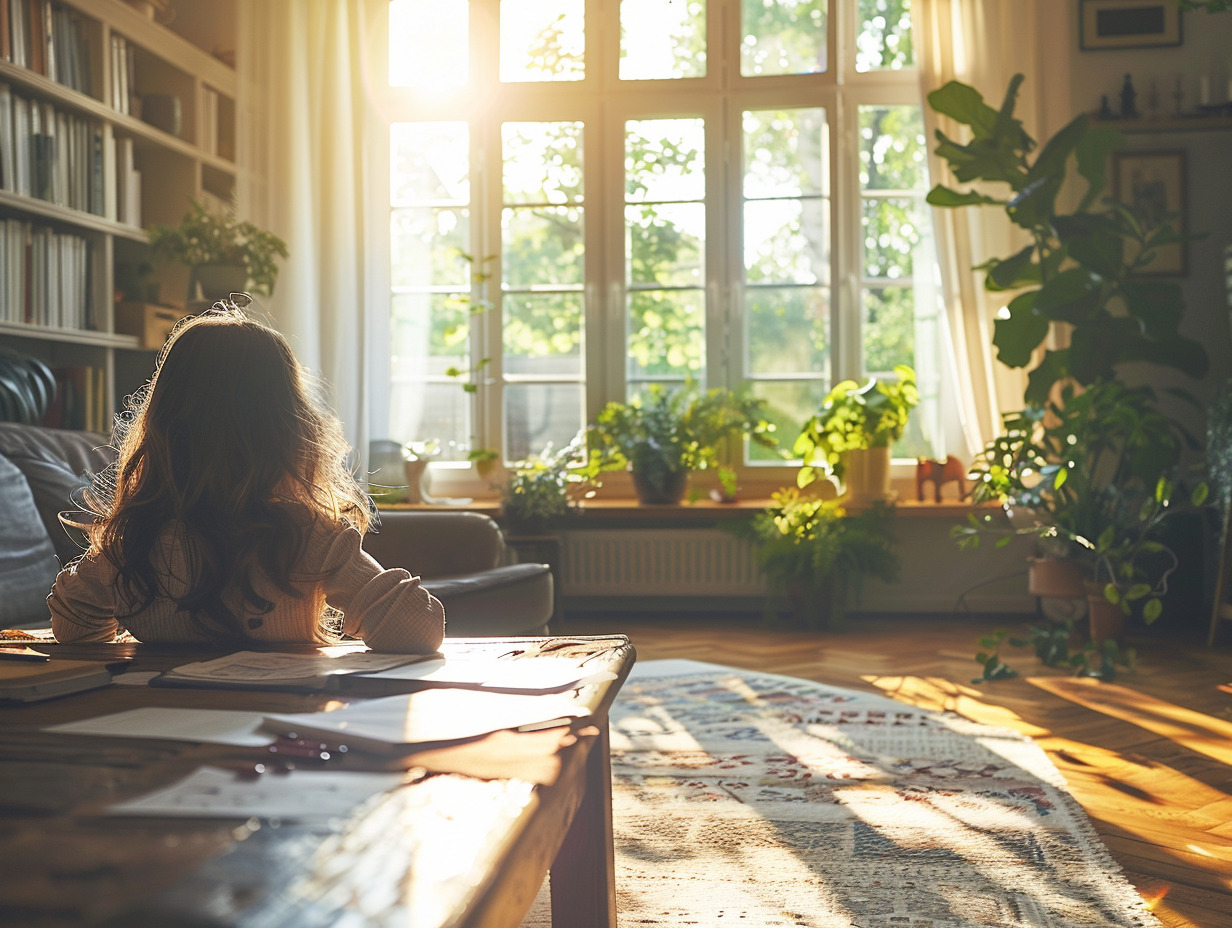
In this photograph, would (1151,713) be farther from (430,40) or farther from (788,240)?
(430,40)

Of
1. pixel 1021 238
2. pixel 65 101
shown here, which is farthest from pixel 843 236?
pixel 65 101

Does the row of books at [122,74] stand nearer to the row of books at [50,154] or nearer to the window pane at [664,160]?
the row of books at [50,154]

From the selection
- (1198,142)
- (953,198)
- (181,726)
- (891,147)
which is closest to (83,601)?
(181,726)

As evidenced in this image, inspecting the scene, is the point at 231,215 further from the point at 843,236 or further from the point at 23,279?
the point at 843,236

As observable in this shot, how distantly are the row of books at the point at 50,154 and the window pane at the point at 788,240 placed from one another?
2.53m

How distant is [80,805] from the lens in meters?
0.57

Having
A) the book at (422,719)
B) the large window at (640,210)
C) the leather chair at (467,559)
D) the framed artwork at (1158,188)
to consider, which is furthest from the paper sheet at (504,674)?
the framed artwork at (1158,188)

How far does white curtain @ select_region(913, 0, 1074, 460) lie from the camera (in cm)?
435

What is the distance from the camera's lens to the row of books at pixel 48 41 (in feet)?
10.4

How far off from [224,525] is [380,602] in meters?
0.20

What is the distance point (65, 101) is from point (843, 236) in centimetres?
295

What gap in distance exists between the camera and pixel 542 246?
15.8 ft

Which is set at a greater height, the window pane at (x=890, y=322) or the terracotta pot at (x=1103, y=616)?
the window pane at (x=890, y=322)

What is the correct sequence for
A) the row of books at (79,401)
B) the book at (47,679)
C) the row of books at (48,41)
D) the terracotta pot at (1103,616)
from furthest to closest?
the terracotta pot at (1103,616) < the row of books at (79,401) < the row of books at (48,41) < the book at (47,679)
